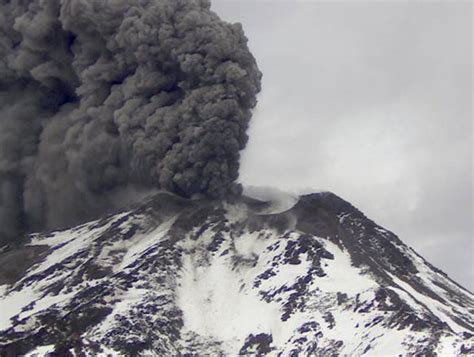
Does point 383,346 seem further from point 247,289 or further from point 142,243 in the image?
point 142,243

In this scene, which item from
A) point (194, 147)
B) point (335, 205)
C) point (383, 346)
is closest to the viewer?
point (383, 346)

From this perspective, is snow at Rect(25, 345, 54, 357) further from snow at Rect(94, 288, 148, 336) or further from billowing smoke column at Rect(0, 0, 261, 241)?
billowing smoke column at Rect(0, 0, 261, 241)

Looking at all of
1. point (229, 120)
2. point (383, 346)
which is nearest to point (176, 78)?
point (229, 120)

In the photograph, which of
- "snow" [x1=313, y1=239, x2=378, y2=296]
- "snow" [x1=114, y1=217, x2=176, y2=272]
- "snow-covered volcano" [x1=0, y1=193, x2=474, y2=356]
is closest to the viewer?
"snow-covered volcano" [x1=0, y1=193, x2=474, y2=356]

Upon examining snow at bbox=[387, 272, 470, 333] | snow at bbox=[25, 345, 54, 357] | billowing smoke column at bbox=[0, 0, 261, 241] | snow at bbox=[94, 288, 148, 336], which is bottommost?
snow at bbox=[25, 345, 54, 357]

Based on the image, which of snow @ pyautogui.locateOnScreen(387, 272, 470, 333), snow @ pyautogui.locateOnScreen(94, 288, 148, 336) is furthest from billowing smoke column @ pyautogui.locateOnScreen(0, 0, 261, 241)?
snow @ pyautogui.locateOnScreen(387, 272, 470, 333)

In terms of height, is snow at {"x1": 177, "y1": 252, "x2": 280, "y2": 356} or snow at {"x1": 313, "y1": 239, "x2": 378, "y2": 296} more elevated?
snow at {"x1": 313, "y1": 239, "x2": 378, "y2": 296}
